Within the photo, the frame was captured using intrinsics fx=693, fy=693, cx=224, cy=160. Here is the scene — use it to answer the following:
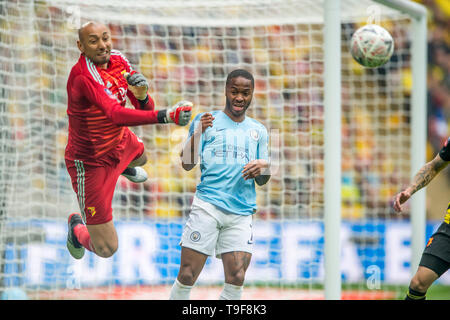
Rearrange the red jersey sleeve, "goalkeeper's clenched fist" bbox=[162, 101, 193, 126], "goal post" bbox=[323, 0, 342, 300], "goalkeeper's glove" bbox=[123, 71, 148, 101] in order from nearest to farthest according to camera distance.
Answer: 1. "goalkeeper's clenched fist" bbox=[162, 101, 193, 126]
2. the red jersey sleeve
3. "goalkeeper's glove" bbox=[123, 71, 148, 101]
4. "goal post" bbox=[323, 0, 342, 300]

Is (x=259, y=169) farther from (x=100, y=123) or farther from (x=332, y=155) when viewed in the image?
(x=332, y=155)

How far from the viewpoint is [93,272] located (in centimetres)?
808

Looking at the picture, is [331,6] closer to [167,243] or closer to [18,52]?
[18,52]

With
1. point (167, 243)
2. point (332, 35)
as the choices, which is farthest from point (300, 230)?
point (332, 35)

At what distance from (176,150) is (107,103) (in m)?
1.52

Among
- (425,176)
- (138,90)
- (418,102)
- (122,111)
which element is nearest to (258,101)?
(418,102)

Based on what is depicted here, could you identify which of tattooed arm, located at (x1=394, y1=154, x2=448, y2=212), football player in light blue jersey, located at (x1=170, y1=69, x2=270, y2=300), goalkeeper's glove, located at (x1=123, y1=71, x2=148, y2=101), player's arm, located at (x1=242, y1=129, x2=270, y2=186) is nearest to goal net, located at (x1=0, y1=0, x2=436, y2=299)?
player's arm, located at (x1=242, y1=129, x2=270, y2=186)

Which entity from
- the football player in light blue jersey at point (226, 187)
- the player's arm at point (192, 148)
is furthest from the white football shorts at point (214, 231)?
the player's arm at point (192, 148)

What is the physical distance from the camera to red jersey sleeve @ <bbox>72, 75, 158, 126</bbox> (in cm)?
394

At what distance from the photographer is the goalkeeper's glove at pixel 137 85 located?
4207 millimetres

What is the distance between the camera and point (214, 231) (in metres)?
4.43

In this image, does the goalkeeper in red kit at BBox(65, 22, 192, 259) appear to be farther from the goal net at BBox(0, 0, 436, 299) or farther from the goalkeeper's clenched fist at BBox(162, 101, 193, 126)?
the goal net at BBox(0, 0, 436, 299)

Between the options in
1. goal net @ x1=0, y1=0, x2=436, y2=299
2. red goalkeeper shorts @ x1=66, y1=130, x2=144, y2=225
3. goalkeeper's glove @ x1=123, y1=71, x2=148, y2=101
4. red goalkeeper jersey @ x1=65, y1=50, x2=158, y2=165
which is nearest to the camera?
red goalkeeper jersey @ x1=65, y1=50, x2=158, y2=165

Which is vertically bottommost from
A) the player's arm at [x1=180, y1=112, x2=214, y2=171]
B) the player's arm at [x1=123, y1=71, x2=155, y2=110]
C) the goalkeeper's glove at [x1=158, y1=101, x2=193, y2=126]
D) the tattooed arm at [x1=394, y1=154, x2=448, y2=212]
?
the tattooed arm at [x1=394, y1=154, x2=448, y2=212]
